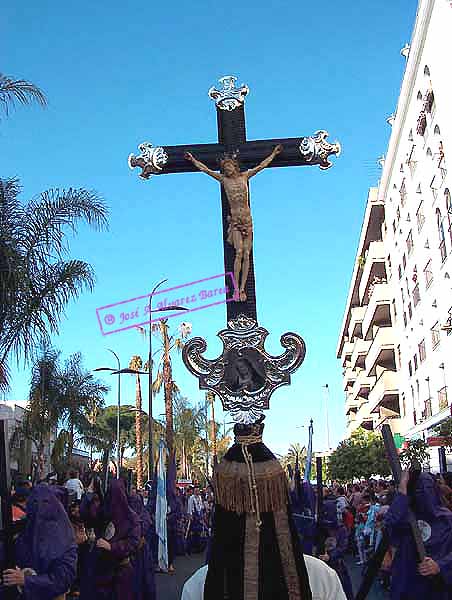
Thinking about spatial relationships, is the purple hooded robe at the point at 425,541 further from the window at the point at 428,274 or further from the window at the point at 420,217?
the window at the point at 420,217

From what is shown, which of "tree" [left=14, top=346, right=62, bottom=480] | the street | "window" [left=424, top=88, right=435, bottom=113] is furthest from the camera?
"window" [left=424, top=88, right=435, bottom=113]

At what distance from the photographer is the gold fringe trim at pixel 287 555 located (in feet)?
11.7

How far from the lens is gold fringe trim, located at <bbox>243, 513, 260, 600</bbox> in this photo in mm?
3635

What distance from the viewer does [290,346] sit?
22.8 ft

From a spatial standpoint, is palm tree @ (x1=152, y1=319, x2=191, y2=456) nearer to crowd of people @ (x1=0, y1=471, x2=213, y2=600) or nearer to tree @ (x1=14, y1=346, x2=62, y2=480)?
tree @ (x1=14, y1=346, x2=62, y2=480)

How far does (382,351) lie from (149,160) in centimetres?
3672

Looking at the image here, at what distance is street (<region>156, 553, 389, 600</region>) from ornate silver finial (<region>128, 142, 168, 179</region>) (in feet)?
22.2

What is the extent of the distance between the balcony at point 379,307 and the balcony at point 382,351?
4.64ft

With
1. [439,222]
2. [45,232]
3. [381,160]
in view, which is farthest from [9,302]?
[381,160]

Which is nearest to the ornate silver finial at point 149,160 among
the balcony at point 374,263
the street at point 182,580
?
the street at point 182,580

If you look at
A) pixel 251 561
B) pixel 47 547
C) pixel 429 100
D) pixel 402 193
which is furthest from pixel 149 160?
pixel 402 193

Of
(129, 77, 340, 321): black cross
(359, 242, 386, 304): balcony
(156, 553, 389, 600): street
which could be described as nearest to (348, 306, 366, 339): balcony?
(359, 242, 386, 304): balcony

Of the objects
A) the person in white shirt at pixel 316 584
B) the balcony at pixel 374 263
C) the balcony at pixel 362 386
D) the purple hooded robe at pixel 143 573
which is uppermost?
the balcony at pixel 374 263

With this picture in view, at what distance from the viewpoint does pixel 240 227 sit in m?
7.74
